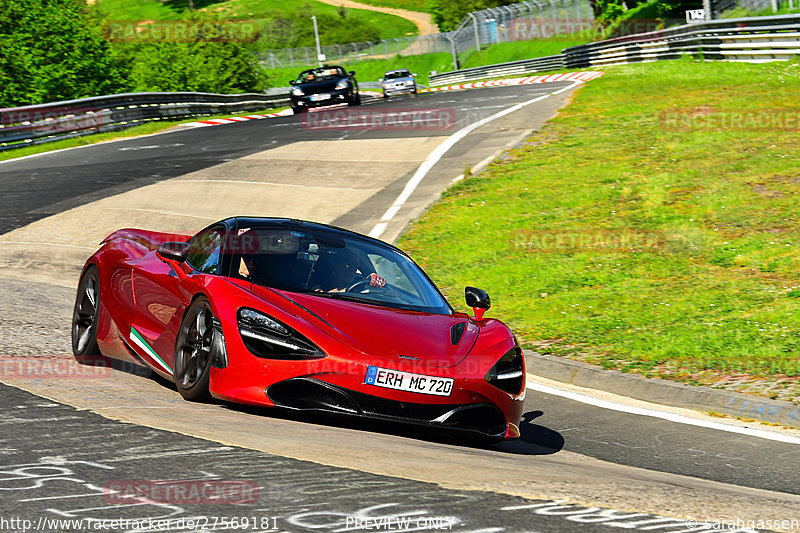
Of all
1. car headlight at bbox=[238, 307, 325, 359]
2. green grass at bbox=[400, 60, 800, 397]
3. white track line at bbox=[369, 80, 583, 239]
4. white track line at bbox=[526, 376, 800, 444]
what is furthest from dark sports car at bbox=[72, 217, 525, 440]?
white track line at bbox=[369, 80, 583, 239]

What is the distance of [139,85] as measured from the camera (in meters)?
50.6

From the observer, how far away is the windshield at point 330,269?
6645 millimetres

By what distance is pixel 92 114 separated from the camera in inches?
1183

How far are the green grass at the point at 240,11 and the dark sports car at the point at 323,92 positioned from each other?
81380 millimetres

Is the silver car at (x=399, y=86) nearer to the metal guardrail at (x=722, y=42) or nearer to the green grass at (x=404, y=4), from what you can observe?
the metal guardrail at (x=722, y=42)

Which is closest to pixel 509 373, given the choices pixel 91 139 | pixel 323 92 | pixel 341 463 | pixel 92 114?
pixel 341 463

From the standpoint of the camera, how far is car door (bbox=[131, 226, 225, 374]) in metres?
6.55

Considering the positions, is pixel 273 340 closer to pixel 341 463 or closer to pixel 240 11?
pixel 341 463

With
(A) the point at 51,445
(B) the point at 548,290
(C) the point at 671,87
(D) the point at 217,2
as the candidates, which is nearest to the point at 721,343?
(B) the point at 548,290

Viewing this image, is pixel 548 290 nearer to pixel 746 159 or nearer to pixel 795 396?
pixel 795 396

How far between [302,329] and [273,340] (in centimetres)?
18

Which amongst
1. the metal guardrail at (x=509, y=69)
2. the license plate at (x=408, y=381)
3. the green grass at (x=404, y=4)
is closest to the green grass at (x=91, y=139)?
the license plate at (x=408, y=381)

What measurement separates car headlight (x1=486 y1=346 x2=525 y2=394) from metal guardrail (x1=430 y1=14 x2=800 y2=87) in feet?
78.1

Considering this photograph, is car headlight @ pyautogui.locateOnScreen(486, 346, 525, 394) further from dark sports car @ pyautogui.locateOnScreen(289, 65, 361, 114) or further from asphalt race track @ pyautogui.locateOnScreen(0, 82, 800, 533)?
dark sports car @ pyautogui.locateOnScreen(289, 65, 361, 114)
